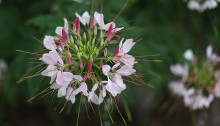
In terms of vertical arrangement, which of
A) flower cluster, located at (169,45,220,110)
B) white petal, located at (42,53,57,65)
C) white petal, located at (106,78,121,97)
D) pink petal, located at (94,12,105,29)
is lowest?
flower cluster, located at (169,45,220,110)

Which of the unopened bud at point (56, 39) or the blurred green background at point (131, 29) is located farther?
the blurred green background at point (131, 29)

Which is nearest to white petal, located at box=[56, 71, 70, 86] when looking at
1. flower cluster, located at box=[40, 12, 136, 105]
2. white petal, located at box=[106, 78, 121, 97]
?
flower cluster, located at box=[40, 12, 136, 105]

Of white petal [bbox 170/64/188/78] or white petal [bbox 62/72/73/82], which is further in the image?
white petal [bbox 170/64/188/78]

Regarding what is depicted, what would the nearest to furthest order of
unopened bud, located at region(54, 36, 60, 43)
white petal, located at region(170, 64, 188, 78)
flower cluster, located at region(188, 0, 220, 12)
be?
unopened bud, located at region(54, 36, 60, 43)
flower cluster, located at region(188, 0, 220, 12)
white petal, located at region(170, 64, 188, 78)

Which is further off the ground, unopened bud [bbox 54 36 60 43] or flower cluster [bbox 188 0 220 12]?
flower cluster [bbox 188 0 220 12]

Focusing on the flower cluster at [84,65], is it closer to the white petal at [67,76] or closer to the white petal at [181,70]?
the white petal at [67,76]

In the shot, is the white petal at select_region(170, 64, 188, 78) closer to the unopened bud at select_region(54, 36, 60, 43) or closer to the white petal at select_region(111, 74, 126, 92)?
the white petal at select_region(111, 74, 126, 92)

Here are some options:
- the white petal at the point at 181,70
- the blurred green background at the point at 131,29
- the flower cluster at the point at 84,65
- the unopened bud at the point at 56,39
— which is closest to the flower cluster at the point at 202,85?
the white petal at the point at 181,70

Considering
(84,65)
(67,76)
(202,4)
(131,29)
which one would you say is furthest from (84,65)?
(202,4)
